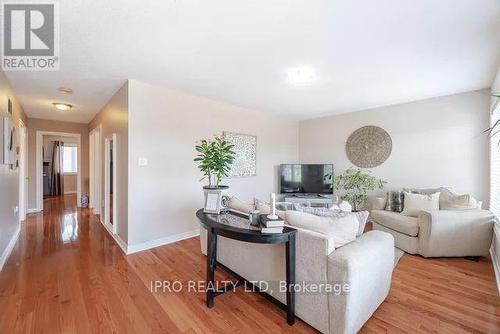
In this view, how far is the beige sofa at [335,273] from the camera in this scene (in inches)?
57.4

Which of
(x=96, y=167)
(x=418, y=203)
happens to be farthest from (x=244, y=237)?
(x=96, y=167)

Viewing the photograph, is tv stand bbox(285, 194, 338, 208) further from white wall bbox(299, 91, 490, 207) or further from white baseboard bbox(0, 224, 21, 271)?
white baseboard bbox(0, 224, 21, 271)

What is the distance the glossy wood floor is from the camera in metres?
1.71

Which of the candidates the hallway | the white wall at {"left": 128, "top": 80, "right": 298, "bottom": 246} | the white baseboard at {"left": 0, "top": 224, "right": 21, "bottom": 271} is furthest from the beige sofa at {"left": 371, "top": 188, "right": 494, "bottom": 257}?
the white baseboard at {"left": 0, "top": 224, "right": 21, "bottom": 271}

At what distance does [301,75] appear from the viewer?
2.77 meters

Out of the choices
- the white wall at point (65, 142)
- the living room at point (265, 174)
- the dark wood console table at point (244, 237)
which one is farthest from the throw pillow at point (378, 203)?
the white wall at point (65, 142)

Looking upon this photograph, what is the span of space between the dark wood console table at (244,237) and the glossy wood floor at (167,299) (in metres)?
0.15

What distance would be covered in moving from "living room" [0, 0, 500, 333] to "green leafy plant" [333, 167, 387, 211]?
30 millimetres

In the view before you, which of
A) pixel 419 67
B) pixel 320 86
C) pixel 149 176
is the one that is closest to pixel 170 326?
pixel 149 176

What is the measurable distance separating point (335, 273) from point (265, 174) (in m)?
3.61

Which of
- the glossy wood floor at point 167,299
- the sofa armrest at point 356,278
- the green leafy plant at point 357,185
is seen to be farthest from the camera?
the green leafy plant at point 357,185

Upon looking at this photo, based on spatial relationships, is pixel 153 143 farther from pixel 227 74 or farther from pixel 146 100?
pixel 227 74

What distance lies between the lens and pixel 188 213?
12.0 ft

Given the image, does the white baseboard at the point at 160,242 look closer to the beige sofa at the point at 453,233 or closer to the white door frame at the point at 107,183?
the white door frame at the point at 107,183
